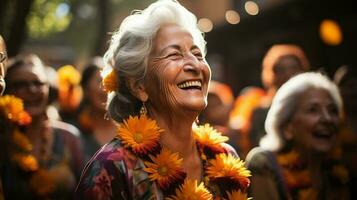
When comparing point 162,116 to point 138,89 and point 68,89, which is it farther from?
point 68,89

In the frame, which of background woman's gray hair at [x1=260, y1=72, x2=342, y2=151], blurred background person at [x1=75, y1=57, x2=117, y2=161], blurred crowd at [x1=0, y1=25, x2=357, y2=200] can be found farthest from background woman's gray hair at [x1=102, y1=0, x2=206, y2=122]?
blurred background person at [x1=75, y1=57, x2=117, y2=161]

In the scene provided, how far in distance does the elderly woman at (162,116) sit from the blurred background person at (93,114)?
9.41ft

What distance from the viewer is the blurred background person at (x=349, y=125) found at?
684cm

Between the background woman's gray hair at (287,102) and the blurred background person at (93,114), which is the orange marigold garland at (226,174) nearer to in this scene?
the background woman's gray hair at (287,102)

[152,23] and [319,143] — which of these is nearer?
[152,23]

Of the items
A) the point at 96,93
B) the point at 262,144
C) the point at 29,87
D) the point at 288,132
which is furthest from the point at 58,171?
the point at 288,132

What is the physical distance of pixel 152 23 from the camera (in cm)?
387

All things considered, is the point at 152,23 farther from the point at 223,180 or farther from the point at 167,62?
the point at 223,180

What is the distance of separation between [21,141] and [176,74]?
2418 mm

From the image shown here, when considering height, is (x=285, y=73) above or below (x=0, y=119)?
above

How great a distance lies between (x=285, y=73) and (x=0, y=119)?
3363 millimetres

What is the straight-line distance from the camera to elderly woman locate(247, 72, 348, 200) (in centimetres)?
523

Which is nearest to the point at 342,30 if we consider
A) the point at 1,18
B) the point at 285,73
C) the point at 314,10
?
the point at 314,10

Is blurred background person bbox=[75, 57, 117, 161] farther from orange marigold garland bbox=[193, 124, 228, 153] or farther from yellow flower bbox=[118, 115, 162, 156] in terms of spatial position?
yellow flower bbox=[118, 115, 162, 156]
